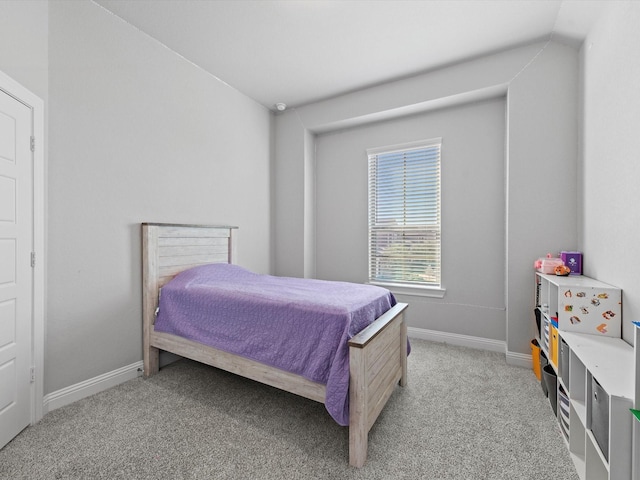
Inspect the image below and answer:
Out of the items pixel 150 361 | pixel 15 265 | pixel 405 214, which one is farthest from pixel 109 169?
pixel 405 214

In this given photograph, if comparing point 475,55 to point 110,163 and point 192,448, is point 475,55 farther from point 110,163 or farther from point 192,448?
point 192,448

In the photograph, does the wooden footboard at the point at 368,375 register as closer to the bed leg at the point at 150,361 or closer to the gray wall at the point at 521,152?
the gray wall at the point at 521,152

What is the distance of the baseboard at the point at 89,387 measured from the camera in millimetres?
1932

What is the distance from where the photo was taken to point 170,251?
258cm

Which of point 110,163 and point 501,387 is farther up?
point 110,163

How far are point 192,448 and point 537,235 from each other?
119 inches

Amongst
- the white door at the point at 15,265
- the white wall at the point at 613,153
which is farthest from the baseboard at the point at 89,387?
the white wall at the point at 613,153

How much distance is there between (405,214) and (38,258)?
3278 millimetres

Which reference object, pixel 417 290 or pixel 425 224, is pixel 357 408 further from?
pixel 425 224

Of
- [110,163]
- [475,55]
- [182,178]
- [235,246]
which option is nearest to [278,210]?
[235,246]

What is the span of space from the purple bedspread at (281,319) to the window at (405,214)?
4.35 feet

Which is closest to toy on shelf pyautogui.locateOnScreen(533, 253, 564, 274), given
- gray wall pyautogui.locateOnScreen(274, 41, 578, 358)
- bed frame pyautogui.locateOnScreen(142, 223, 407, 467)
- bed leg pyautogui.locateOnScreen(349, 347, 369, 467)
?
gray wall pyautogui.locateOnScreen(274, 41, 578, 358)

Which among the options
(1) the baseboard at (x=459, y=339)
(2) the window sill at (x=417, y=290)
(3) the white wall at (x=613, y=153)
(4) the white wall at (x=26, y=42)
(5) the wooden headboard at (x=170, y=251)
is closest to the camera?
(3) the white wall at (x=613, y=153)

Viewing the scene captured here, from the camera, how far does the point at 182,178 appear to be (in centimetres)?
278
